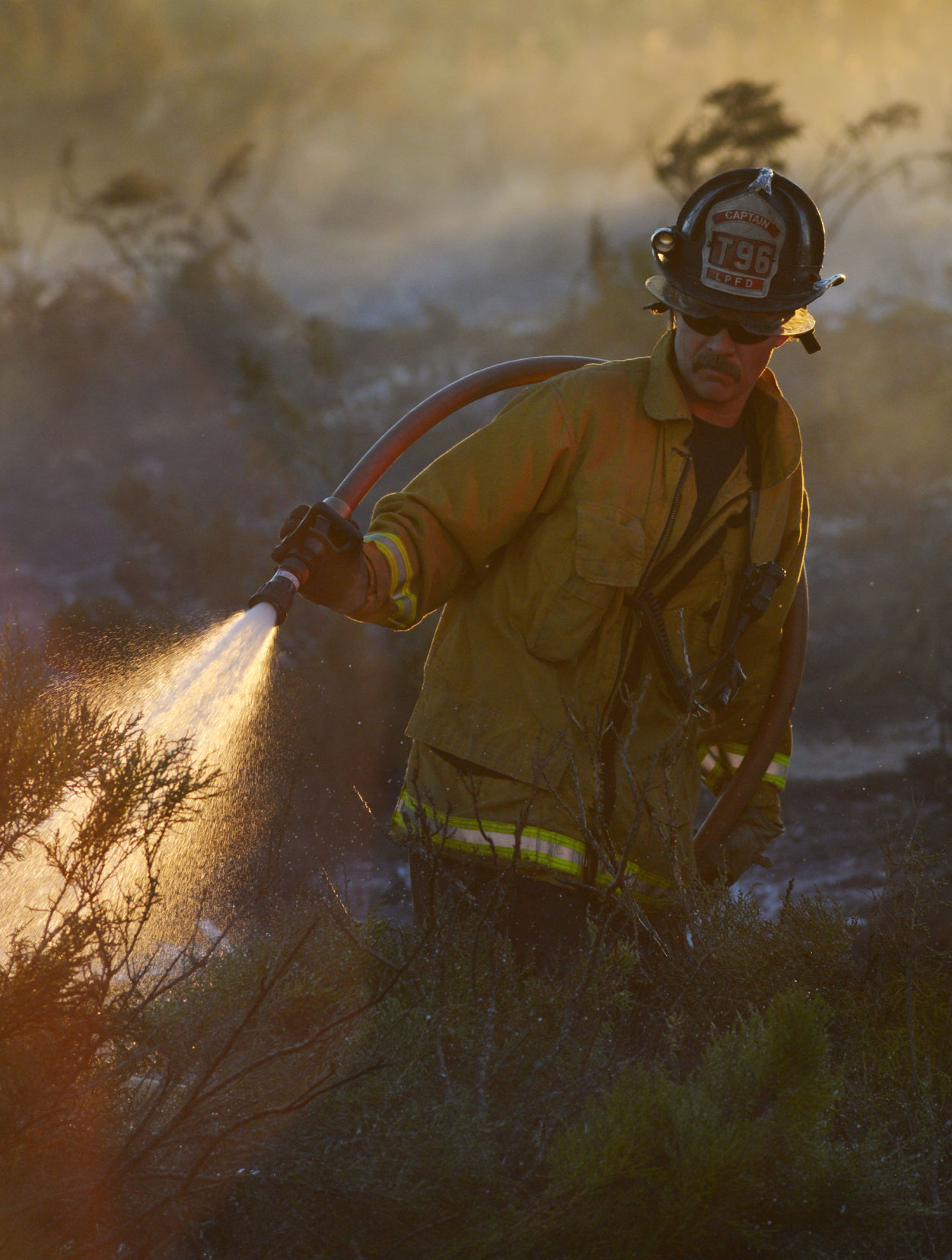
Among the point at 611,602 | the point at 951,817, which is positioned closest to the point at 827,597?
the point at 951,817

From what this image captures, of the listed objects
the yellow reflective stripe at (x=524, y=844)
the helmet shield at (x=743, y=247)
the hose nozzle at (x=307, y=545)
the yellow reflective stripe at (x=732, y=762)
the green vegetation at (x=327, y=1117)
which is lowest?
the green vegetation at (x=327, y=1117)

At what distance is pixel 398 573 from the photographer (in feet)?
9.25

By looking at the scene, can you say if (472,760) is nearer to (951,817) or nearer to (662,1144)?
(662,1144)

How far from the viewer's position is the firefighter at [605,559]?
2994mm

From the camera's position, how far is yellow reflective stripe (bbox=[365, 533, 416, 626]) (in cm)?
280

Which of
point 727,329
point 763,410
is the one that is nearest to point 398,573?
point 727,329

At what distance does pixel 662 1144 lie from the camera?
1.75 metres

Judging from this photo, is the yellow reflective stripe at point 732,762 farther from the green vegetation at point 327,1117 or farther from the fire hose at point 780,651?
the green vegetation at point 327,1117

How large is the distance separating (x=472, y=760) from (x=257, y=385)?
7.88m

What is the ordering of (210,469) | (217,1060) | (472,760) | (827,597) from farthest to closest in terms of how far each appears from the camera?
(210,469), (827,597), (472,760), (217,1060)

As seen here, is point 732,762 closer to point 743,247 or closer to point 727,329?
point 727,329

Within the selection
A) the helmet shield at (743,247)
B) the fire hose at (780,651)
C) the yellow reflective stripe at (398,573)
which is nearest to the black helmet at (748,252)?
the helmet shield at (743,247)

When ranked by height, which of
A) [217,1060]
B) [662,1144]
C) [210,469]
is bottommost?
[217,1060]

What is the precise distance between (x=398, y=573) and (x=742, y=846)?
1503 mm
